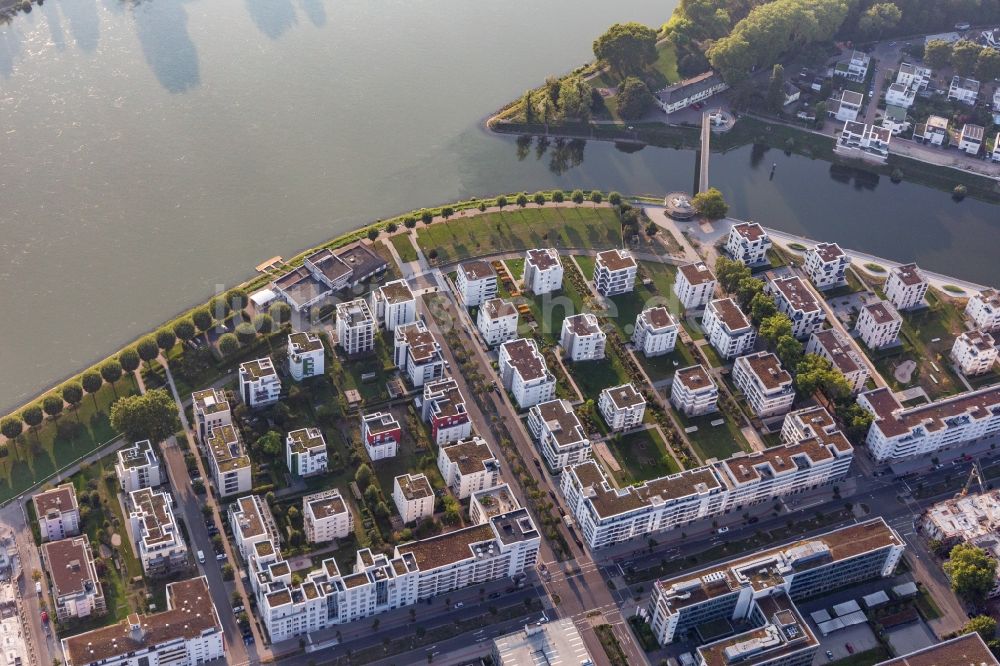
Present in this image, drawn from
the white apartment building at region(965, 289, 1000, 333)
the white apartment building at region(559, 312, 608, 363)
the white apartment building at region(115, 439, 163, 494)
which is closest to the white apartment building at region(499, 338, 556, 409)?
the white apartment building at region(559, 312, 608, 363)

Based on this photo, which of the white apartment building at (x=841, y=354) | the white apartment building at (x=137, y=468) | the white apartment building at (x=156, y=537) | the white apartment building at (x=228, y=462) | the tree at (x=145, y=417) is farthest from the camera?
the white apartment building at (x=841, y=354)

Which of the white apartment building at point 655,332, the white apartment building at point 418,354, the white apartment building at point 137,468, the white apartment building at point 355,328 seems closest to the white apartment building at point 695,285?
the white apartment building at point 655,332

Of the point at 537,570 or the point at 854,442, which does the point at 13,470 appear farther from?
the point at 854,442

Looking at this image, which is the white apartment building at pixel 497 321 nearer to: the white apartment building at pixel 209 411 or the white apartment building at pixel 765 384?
the white apartment building at pixel 765 384

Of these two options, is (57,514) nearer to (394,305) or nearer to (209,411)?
(209,411)

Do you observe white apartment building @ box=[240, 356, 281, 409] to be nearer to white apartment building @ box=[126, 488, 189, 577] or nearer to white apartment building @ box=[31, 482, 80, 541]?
white apartment building @ box=[126, 488, 189, 577]

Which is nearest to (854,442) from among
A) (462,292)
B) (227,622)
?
(462,292)

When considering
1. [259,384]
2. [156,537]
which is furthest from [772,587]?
[156,537]
